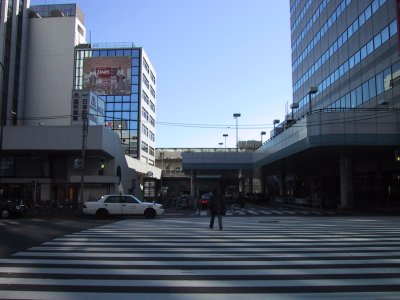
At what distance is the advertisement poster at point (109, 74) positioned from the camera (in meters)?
83.9

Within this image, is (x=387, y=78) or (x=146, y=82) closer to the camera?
(x=387, y=78)

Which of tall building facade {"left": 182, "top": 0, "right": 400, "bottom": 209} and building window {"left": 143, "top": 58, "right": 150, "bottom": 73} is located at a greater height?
building window {"left": 143, "top": 58, "right": 150, "bottom": 73}

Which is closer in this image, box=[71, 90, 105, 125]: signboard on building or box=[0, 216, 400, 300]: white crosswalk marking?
box=[0, 216, 400, 300]: white crosswalk marking

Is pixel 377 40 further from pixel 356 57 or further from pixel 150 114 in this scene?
pixel 150 114

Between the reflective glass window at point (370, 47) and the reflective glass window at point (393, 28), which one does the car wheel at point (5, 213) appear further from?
the reflective glass window at point (370, 47)

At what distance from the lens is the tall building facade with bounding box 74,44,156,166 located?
8400cm

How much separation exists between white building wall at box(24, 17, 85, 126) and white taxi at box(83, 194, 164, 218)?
187 feet

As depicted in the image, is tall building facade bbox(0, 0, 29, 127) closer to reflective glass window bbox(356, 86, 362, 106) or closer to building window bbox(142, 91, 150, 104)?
building window bbox(142, 91, 150, 104)

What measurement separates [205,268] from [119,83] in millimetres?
76597

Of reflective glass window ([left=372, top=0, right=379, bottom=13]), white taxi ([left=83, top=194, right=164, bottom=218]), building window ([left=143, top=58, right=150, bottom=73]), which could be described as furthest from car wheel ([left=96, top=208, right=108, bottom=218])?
building window ([left=143, top=58, right=150, bottom=73])

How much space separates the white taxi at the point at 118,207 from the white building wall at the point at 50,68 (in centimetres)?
5695

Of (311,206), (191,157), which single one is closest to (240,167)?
(191,157)

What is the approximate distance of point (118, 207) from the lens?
28172 millimetres

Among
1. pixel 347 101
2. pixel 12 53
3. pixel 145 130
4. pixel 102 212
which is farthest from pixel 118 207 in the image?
pixel 145 130
